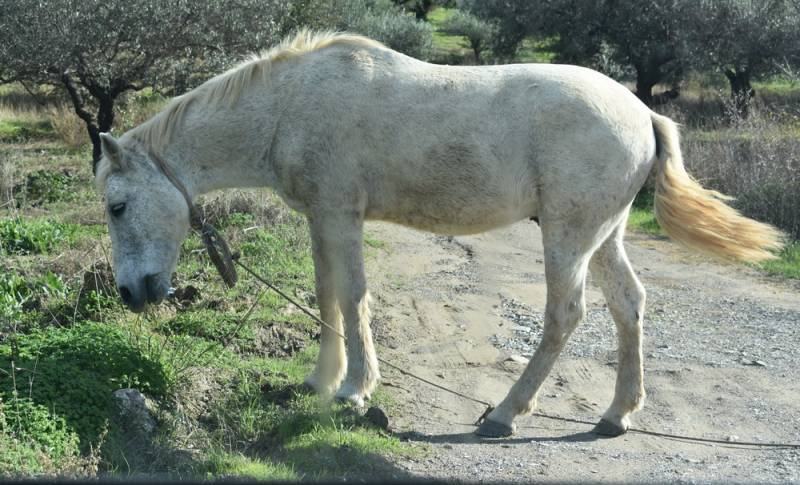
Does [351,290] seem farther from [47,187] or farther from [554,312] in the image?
[47,187]

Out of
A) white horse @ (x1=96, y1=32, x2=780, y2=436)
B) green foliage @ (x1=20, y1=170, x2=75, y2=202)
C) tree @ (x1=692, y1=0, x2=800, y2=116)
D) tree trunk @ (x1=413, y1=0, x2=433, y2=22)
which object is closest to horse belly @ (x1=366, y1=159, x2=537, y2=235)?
white horse @ (x1=96, y1=32, x2=780, y2=436)

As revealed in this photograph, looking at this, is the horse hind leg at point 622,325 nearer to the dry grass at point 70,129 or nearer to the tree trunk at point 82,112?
the tree trunk at point 82,112

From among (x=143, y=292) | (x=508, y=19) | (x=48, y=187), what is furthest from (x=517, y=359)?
(x=508, y=19)

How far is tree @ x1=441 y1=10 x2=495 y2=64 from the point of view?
3186 cm

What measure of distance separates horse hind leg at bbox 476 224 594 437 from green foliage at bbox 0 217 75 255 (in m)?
5.45

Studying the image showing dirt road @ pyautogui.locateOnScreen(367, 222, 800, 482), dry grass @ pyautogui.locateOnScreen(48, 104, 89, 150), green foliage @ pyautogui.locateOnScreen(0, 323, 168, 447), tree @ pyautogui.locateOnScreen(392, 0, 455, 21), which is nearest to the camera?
green foliage @ pyautogui.locateOnScreen(0, 323, 168, 447)

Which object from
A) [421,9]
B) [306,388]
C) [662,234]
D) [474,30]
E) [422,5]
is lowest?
[662,234]

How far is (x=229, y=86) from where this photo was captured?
20.5 ft

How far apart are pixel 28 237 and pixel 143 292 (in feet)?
13.5

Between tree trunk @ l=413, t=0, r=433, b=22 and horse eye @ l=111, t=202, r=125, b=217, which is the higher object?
tree trunk @ l=413, t=0, r=433, b=22

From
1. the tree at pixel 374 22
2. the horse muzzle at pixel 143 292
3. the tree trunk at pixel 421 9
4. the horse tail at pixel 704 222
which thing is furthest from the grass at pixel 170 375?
the tree trunk at pixel 421 9

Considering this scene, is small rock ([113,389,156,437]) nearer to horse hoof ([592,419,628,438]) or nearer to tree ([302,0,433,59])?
horse hoof ([592,419,628,438])

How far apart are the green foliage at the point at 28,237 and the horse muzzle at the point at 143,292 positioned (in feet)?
12.5

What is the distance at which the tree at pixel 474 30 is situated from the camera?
31.9 m
